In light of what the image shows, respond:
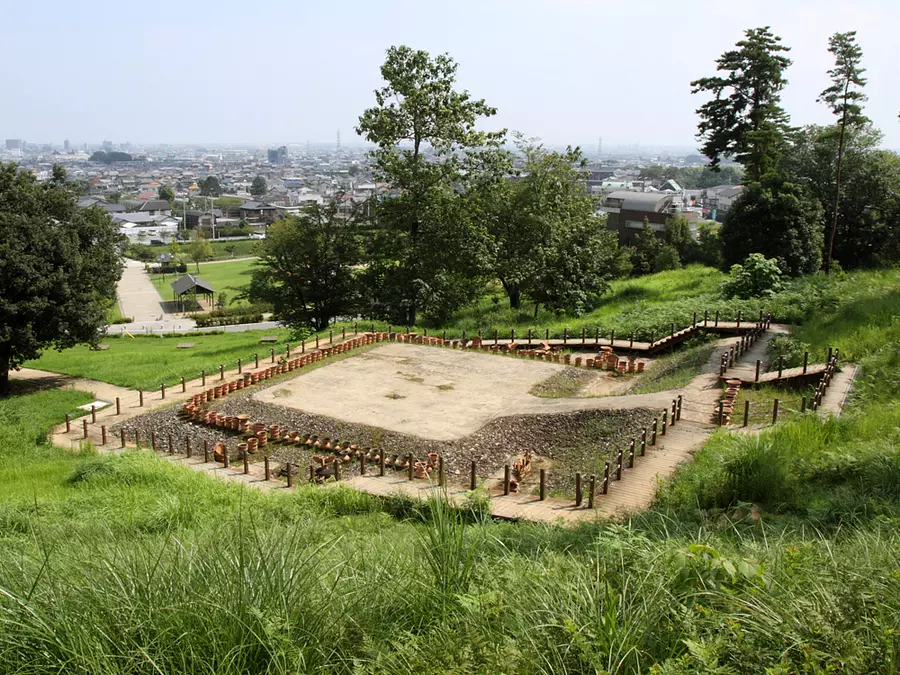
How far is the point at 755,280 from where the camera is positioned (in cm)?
2664

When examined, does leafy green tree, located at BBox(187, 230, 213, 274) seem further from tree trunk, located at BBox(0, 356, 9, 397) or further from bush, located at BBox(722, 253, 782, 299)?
bush, located at BBox(722, 253, 782, 299)

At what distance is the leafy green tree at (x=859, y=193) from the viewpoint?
36.2m

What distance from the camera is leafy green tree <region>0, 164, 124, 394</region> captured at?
21344 millimetres

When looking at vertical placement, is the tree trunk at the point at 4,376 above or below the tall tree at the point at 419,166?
below

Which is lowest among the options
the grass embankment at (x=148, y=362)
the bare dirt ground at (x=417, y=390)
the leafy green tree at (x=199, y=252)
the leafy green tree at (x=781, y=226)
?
the leafy green tree at (x=199, y=252)

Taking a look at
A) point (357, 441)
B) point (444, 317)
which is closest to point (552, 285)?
point (444, 317)

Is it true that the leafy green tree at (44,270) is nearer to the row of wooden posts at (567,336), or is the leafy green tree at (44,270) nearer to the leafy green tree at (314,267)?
the row of wooden posts at (567,336)

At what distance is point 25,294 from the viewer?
21.7 m

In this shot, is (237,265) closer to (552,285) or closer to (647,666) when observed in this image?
(552,285)

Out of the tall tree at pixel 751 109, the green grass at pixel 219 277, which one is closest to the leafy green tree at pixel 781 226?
the tall tree at pixel 751 109

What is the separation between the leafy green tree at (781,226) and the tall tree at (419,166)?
1206cm

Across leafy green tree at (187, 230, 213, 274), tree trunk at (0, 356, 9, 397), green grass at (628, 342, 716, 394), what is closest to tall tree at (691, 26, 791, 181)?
green grass at (628, 342, 716, 394)

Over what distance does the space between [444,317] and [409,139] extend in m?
7.36

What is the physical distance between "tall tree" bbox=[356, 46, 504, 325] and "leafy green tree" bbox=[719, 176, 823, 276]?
1206 centimetres
